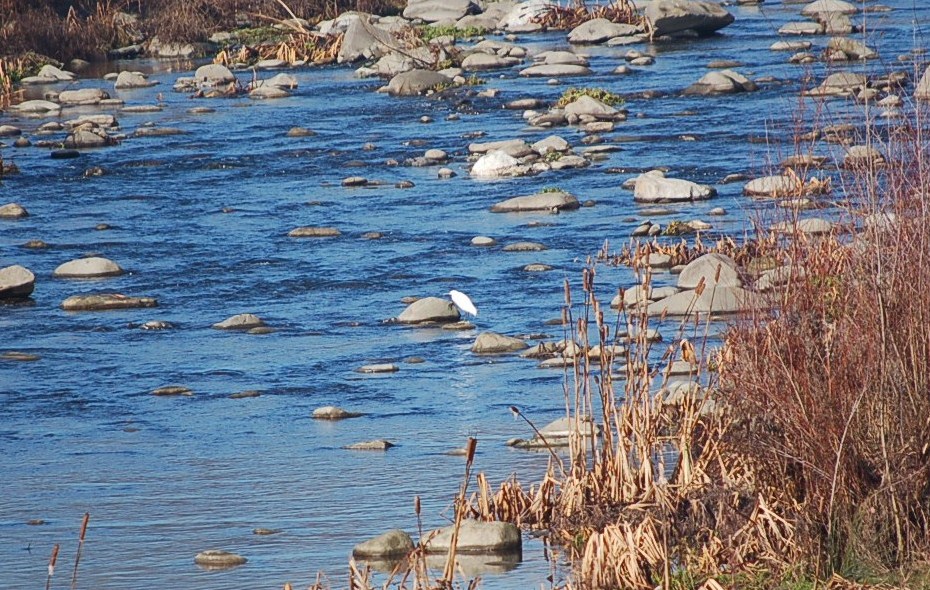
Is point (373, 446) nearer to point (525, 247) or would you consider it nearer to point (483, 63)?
point (525, 247)

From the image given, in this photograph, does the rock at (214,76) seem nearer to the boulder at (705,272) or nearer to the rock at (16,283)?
the rock at (16,283)

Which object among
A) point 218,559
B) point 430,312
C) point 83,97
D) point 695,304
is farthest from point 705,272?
point 83,97

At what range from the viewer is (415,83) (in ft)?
78.4

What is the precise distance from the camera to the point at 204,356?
10922 millimetres

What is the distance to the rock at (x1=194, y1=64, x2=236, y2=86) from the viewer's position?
2595 cm

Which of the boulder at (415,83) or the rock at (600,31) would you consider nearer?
the boulder at (415,83)

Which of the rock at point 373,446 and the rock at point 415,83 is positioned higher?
the rock at point 373,446

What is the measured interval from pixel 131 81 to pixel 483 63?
5741 mm

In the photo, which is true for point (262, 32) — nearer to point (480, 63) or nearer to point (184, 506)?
point (480, 63)

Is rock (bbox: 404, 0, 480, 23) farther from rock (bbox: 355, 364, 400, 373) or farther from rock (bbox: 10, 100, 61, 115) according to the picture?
rock (bbox: 355, 364, 400, 373)

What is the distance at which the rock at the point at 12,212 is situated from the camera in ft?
53.7

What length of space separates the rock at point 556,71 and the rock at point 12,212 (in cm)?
985

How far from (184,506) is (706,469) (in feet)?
8.24

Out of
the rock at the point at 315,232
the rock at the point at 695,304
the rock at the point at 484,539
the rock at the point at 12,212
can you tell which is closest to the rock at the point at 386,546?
the rock at the point at 484,539
